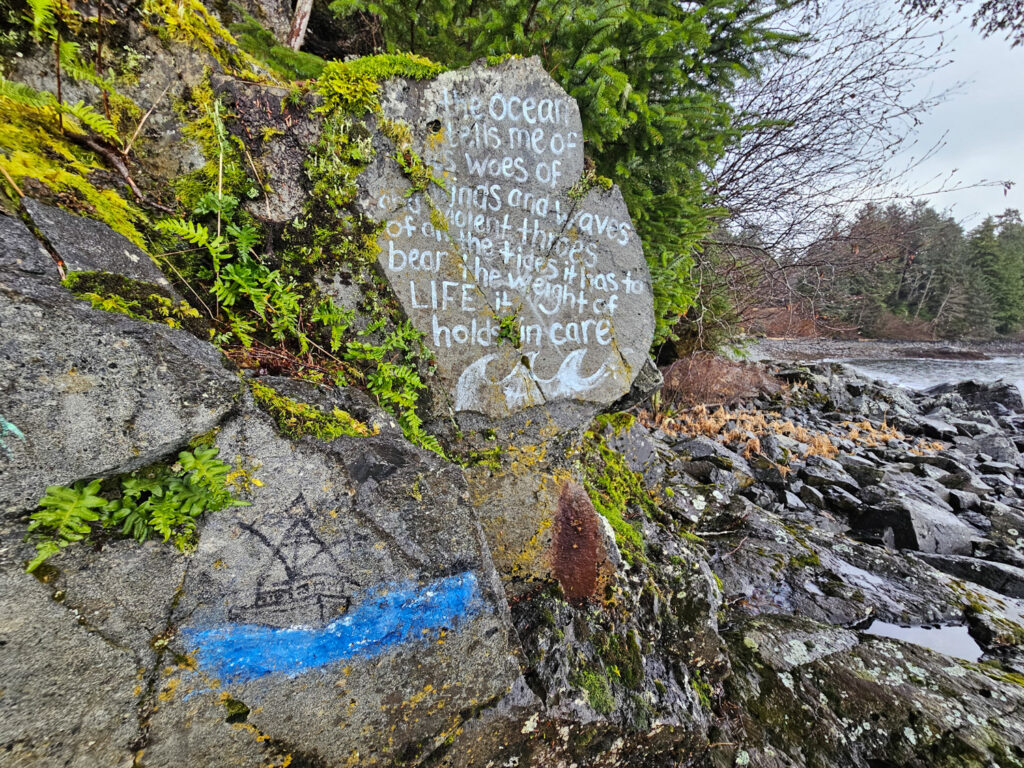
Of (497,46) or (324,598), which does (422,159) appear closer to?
(497,46)

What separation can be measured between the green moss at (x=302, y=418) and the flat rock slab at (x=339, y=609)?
5 cm

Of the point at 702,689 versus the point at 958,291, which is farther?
the point at 958,291

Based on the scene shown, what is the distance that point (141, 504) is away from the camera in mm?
1628

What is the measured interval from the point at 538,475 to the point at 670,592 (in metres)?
1.34

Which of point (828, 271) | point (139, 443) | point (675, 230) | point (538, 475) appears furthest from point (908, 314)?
point (139, 443)

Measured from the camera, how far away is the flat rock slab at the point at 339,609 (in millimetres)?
1709

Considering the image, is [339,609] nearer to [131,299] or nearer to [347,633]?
[347,633]

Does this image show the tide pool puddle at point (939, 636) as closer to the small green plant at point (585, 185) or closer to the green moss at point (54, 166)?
the small green plant at point (585, 185)

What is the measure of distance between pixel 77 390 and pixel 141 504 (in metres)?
0.48

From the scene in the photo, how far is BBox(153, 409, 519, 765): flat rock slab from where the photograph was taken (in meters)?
1.71

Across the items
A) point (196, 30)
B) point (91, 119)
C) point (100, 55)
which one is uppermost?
point (196, 30)

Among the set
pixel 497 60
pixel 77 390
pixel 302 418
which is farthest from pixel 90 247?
pixel 497 60

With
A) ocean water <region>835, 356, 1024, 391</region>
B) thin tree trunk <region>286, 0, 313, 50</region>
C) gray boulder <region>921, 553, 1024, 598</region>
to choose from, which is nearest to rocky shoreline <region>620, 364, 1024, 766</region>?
gray boulder <region>921, 553, 1024, 598</region>

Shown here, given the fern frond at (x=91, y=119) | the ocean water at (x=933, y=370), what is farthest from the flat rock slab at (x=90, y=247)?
the ocean water at (x=933, y=370)
